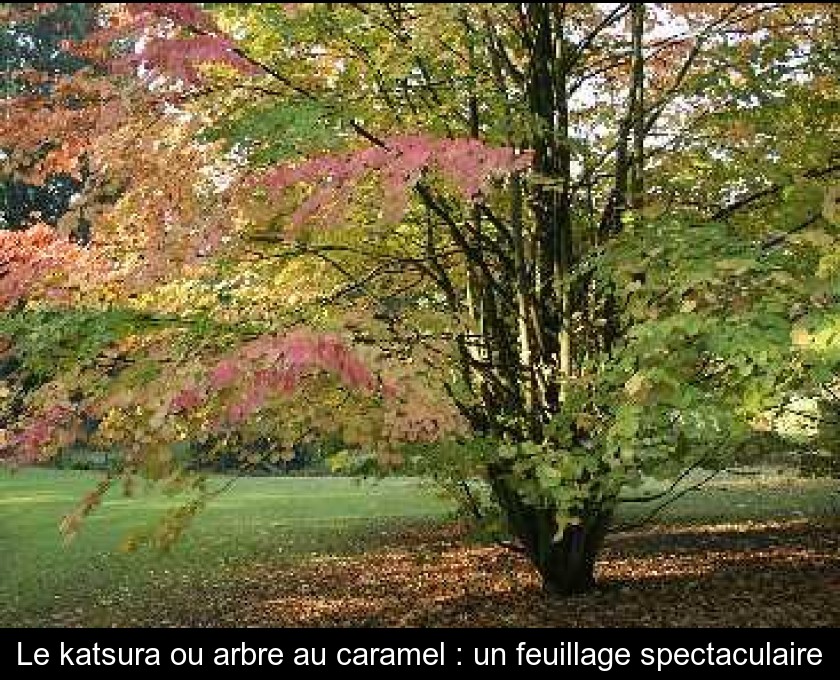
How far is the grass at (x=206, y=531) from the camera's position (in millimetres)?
10586

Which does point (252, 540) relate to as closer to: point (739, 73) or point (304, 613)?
point (304, 613)

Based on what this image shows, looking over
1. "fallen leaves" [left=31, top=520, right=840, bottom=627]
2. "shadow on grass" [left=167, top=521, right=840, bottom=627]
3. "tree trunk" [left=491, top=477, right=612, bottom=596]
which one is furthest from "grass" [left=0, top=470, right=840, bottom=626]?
"tree trunk" [left=491, top=477, right=612, bottom=596]

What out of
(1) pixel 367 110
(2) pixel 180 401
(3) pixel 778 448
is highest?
(1) pixel 367 110

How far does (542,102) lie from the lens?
7461 mm

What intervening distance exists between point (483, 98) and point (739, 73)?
2731 millimetres

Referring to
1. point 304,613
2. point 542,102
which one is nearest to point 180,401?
point 542,102

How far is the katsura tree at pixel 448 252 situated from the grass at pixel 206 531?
5.51 feet

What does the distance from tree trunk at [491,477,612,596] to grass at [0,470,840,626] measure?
130cm

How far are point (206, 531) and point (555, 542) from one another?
913 centimetres

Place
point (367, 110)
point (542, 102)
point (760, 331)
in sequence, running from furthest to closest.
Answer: point (542, 102)
point (367, 110)
point (760, 331)

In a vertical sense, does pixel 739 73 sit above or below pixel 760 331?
above

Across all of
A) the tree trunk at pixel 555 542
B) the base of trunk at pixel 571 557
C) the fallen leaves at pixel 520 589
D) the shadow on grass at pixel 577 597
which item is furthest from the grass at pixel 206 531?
the base of trunk at pixel 571 557

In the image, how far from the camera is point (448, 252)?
7602mm

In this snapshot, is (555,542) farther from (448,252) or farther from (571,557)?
(448,252)
